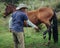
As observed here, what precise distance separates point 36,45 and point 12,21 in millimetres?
2316

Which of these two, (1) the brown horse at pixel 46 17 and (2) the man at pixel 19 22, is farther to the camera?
(1) the brown horse at pixel 46 17

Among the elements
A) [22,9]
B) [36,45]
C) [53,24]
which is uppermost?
[22,9]

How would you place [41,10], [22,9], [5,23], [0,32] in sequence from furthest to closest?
[5,23] < [0,32] < [41,10] < [22,9]

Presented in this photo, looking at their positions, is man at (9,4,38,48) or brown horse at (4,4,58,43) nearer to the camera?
man at (9,4,38,48)

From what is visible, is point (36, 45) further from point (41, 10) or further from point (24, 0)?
point (24, 0)

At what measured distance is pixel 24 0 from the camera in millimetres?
20531

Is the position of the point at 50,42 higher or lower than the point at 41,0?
lower

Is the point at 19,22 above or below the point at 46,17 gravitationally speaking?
above

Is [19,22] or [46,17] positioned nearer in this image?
[19,22]

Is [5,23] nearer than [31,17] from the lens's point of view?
No

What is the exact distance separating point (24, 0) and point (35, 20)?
9.94 meters

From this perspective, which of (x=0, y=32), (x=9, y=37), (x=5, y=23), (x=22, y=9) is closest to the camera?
(x=22, y=9)

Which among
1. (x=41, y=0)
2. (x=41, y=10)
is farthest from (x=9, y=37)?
(x=41, y=0)

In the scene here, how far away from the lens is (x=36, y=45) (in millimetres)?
9797
